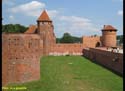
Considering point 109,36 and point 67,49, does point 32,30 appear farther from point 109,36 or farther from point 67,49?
point 109,36

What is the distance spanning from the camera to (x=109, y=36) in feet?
163

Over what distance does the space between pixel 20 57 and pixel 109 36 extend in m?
38.8

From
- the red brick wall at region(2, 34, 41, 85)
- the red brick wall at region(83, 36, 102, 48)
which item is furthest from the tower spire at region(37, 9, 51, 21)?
the red brick wall at region(2, 34, 41, 85)

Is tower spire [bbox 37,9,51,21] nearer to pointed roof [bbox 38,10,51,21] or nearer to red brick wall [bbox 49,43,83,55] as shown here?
pointed roof [bbox 38,10,51,21]

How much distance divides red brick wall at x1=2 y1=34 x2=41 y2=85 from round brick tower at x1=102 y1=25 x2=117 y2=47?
3742 centimetres

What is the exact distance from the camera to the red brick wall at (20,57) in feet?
37.6

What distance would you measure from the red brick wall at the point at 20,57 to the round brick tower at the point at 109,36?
3742cm

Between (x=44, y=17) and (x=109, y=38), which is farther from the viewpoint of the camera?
(x=109, y=38)

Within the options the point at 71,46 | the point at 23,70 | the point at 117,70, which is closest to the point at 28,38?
the point at 23,70

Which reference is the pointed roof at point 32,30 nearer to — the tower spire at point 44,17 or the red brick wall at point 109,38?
the tower spire at point 44,17

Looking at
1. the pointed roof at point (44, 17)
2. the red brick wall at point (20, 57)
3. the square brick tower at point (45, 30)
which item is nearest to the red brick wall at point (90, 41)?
the square brick tower at point (45, 30)

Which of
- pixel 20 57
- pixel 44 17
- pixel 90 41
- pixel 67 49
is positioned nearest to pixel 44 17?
pixel 44 17

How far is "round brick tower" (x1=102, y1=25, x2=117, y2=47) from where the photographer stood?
4944 centimetres

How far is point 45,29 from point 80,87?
31293 millimetres
